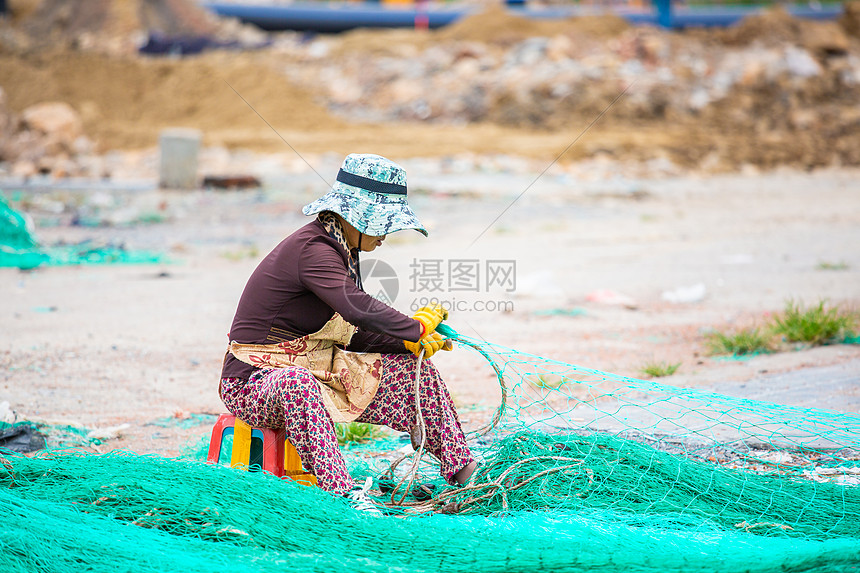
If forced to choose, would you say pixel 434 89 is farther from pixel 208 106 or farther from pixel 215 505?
pixel 215 505

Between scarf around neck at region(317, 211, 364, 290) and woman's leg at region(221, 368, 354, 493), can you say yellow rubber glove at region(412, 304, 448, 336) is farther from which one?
woman's leg at region(221, 368, 354, 493)

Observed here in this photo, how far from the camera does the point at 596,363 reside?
507 cm

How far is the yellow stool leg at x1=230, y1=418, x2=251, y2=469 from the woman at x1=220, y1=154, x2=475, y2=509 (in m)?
0.06

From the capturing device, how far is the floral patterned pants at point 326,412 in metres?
2.74

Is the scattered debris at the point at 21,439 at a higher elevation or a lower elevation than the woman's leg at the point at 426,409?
lower

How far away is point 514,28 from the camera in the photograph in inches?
860

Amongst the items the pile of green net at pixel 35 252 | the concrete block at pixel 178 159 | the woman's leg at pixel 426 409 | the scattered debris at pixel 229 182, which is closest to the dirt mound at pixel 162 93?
the scattered debris at pixel 229 182

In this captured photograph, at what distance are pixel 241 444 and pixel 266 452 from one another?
99 mm

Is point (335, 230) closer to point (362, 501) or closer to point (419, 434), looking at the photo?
point (419, 434)

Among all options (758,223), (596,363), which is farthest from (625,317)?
(758,223)

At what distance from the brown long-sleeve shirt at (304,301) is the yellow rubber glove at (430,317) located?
0.12ft

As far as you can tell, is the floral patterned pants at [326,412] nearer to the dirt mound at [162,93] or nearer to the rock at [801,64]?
the dirt mound at [162,93]

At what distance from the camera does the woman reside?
278 centimetres

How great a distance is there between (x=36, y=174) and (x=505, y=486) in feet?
40.9
